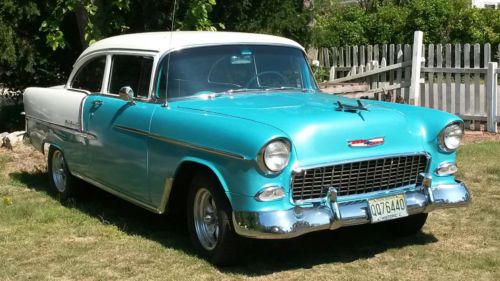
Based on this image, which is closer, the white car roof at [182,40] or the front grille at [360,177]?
the front grille at [360,177]

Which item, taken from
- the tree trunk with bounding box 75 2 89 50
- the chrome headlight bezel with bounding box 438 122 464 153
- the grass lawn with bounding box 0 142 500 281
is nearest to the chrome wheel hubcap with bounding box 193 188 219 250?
the grass lawn with bounding box 0 142 500 281

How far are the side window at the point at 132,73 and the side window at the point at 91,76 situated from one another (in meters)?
0.24

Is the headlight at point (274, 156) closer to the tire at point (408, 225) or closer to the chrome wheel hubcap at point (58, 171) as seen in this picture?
the tire at point (408, 225)

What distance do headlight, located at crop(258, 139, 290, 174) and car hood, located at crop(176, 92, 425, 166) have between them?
0.08 m

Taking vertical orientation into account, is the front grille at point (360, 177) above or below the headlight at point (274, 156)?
below

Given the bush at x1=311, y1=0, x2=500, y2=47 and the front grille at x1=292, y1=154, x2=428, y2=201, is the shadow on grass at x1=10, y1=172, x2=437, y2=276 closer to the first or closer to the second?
the front grille at x1=292, y1=154, x2=428, y2=201

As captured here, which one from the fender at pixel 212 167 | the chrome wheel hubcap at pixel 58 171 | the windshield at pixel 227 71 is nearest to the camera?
the fender at pixel 212 167

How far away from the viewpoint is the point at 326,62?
13.5 metres

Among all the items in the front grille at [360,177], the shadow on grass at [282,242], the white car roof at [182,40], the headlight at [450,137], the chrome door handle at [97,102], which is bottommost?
the shadow on grass at [282,242]

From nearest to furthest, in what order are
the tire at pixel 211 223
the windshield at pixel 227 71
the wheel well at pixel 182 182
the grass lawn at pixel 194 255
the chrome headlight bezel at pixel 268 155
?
the chrome headlight bezel at pixel 268 155 < the tire at pixel 211 223 < the grass lawn at pixel 194 255 < the wheel well at pixel 182 182 < the windshield at pixel 227 71

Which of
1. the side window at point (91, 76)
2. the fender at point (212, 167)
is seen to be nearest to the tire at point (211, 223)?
the fender at point (212, 167)

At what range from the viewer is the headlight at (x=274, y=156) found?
4.61m

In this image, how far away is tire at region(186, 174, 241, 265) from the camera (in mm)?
4934

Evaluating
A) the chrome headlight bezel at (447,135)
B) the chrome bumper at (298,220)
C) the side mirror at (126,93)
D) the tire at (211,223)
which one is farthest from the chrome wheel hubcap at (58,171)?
the chrome headlight bezel at (447,135)
